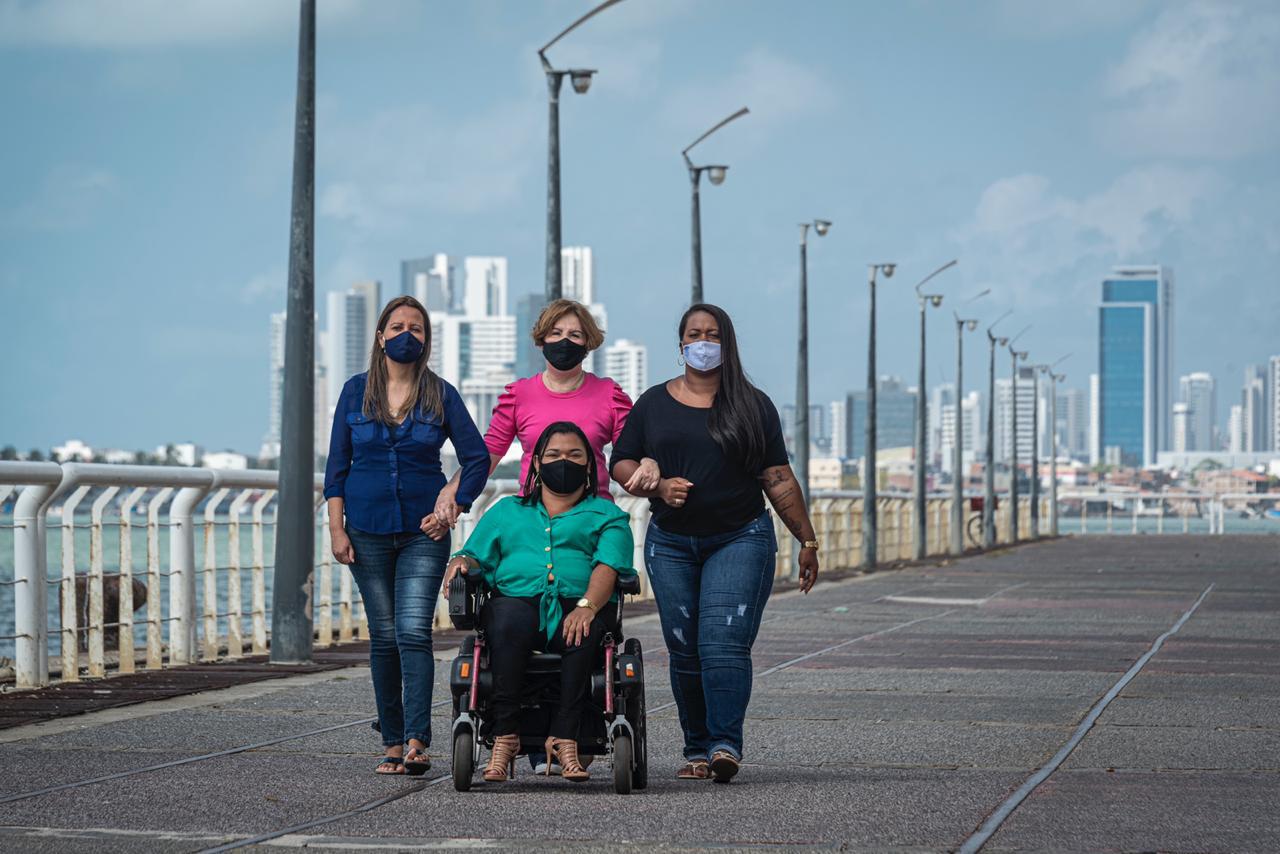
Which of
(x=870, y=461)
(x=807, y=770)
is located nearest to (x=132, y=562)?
A: (x=807, y=770)

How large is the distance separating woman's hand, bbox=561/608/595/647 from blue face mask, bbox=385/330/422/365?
1404 mm

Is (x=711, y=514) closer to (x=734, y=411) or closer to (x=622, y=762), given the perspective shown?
(x=734, y=411)

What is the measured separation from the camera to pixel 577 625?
8391mm

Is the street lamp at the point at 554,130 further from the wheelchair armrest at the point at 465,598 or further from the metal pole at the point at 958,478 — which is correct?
the metal pole at the point at 958,478

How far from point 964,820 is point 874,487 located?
3661cm

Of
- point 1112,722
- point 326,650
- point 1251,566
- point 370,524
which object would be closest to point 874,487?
point 1251,566

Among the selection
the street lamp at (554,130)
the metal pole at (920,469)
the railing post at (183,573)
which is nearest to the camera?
the railing post at (183,573)

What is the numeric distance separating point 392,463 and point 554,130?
15846mm

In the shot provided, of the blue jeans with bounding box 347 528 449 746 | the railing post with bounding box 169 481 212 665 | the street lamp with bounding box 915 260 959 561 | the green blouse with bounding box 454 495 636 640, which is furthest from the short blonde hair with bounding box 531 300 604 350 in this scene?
the street lamp with bounding box 915 260 959 561

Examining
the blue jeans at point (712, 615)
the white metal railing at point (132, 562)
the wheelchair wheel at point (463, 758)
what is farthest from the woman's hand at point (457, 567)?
the white metal railing at point (132, 562)

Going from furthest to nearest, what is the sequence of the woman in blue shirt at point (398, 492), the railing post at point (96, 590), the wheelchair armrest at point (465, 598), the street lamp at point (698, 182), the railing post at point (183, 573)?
the street lamp at point (698, 182) < the railing post at point (183, 573) < the railing post at point (96, 590) < the woman in blue shirt at point (398, 492) < the wheelchair armrest at point (465, 598)

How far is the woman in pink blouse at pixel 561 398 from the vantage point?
359 inches

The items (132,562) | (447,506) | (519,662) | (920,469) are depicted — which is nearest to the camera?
(519,662)

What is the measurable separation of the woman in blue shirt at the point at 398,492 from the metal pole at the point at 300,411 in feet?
20.8
